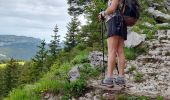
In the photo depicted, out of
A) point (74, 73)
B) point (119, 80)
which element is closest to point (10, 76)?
point (74, 73)

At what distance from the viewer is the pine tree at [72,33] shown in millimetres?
44156

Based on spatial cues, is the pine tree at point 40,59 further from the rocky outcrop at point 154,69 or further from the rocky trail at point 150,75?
the rocky trail at point 150,75

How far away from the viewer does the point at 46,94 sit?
977 cm

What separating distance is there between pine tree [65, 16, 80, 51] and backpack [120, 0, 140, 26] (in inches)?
1347

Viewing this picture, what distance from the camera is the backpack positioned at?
952 cm

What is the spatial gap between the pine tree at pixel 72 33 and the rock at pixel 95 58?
96.7 feet

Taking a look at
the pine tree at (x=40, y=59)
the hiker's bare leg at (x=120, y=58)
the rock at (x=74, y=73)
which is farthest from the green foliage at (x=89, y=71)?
the pine tree at (x=40, y=59)

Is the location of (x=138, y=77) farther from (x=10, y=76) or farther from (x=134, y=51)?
(x=10, y=76)

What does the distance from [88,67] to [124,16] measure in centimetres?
315

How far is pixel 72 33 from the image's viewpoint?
46906 mm

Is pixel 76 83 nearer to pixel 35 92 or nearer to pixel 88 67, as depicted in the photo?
pixel 35 92

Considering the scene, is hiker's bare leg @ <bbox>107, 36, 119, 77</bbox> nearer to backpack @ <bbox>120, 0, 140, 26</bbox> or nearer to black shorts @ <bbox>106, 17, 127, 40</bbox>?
black shorts @ <bbox>106, 17, 127, 40</bbox>

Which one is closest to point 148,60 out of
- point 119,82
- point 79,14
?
point 119,82

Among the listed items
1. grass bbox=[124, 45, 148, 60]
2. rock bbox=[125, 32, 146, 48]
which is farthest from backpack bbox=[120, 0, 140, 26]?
rock bbox=[125, 32, 146, 48]
